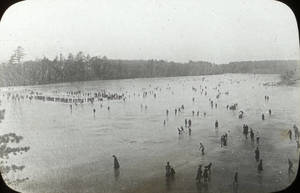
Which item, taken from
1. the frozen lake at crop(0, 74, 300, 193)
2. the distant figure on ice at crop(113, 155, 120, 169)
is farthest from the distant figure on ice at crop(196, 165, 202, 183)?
the distant figure on ice at crop(113, 155, 120, 169)

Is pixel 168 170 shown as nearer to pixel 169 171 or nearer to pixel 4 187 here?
pixel 169 171

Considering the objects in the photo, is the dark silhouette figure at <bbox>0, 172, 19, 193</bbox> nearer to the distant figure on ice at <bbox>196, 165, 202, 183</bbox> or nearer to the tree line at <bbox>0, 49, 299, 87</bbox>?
the tree line at <bbox>0, 49, 299, 87</bbox>

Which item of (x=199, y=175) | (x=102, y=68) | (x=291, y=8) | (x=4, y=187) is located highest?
(x=291, y=8)

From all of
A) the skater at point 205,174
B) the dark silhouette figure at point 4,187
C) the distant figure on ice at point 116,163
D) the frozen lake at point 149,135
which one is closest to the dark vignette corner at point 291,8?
the dark silhouette figure at point 4,187

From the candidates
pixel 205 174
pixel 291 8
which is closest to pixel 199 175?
pixel 205 174

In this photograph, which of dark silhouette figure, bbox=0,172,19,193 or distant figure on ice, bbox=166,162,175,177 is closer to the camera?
distant figure on ice, bbox=166,162,175,177

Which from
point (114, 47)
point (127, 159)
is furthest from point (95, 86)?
point (127, 159)
